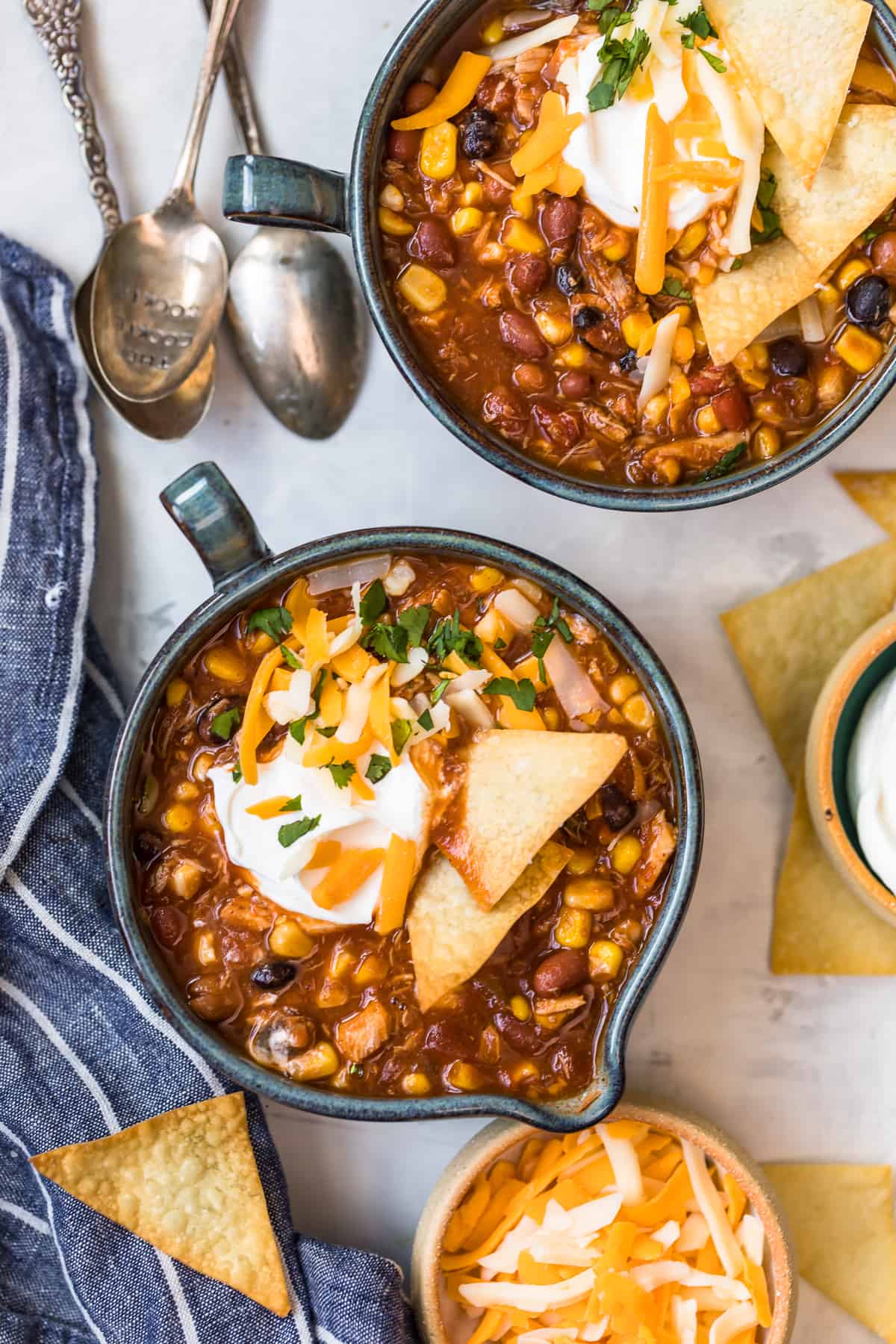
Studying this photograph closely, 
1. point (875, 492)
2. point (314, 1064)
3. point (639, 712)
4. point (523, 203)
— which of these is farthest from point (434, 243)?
point (314, 1064)

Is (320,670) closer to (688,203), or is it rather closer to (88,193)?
(688,203)

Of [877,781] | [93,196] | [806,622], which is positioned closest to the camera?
[877,781]

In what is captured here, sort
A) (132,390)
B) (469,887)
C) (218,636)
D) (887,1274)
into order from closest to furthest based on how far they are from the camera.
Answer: (469,887)
(218,636)
(132,390)
(887,1274)

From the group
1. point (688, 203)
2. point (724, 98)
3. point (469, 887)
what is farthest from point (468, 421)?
point (469, 887)

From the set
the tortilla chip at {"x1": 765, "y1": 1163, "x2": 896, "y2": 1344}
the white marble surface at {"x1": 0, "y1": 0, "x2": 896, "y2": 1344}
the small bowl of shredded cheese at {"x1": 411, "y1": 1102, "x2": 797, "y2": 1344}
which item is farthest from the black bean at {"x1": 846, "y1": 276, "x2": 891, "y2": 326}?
the tortilla chip at {"x1": 765, "y1": 1163, "x2": 896, "y2": 1344}

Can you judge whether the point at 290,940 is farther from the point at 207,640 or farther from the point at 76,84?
the point at 76,84

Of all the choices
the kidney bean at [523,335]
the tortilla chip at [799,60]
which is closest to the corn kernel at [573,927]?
the kidney bean at [523,335]

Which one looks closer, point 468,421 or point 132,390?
point 468,421
